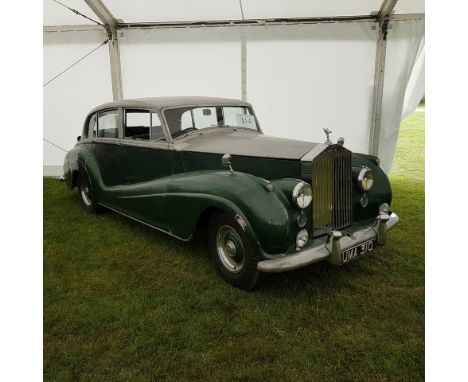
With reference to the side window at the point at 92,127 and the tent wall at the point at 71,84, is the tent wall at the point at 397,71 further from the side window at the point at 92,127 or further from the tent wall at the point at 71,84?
the tent wall at the point at 71,84

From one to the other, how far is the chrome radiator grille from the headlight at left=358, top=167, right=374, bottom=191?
0.38 feet

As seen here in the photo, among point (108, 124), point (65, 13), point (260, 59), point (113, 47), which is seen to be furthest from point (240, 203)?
point (65, 13)

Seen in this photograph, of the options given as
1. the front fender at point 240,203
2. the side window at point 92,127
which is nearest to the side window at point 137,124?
the side window at point 92,127

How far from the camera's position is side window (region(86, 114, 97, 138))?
5121 millimetres

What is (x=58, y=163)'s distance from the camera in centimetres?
775

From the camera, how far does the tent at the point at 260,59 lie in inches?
246

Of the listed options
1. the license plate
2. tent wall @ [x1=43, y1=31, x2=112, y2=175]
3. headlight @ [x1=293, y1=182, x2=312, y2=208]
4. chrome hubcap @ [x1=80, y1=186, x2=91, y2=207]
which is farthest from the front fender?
tent wall @ [x1=43, y1=31, x2=112, y2=175]

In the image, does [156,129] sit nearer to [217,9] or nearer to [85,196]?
[85,196]

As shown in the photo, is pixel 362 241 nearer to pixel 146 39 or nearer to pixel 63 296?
pixel 63 296

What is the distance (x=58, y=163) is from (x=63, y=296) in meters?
5.52

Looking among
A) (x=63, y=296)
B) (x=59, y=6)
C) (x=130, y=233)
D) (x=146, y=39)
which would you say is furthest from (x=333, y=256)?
(x=59, y=6)

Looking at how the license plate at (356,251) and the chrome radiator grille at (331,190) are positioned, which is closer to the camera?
the license plate at (356,251)

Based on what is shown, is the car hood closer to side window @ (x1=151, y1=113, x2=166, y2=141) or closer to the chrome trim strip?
the chrome trim strip

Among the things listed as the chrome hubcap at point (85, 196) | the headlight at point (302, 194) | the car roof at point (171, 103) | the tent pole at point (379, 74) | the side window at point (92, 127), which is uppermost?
the tent pole at point (379, 74)
